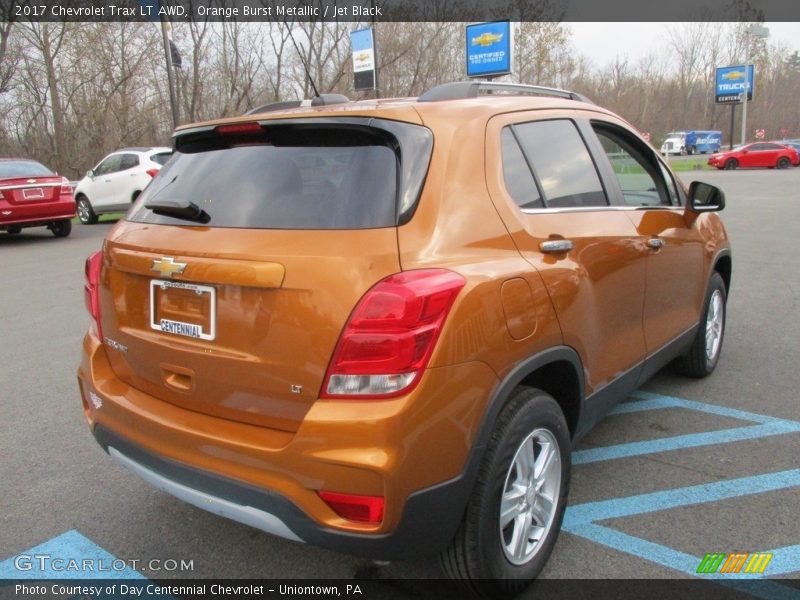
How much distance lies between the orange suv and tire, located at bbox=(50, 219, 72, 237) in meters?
12.7

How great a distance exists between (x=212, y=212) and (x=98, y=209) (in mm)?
16107

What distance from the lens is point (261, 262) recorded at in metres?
2.14

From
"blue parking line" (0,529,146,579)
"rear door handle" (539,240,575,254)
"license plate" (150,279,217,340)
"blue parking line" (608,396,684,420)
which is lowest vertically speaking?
"blue parking line" (608,396,684,420)

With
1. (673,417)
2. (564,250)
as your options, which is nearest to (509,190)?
(564,250)

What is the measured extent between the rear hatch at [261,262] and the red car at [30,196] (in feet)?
38.6

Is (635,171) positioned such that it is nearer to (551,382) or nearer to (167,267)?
(551,382)

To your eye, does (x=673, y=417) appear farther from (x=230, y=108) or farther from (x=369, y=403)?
(x=230, y=108)

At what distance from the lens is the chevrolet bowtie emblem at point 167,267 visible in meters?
2.29

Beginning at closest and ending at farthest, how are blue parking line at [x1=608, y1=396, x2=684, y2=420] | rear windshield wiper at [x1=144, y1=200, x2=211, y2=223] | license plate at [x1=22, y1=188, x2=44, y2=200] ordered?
rear windshield wiper at [x1=144, y1=200, x2=211, y2=223] → blue parking line at [x1=608, y1=396, x2=684, y2=420] → license plate at [x1=22, y1=188, x2=44, y2=200]

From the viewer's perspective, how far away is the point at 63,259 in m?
11.1

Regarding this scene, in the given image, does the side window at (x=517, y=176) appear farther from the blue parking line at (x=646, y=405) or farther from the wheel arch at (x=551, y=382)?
the blue parking line at (x=646, y=405)

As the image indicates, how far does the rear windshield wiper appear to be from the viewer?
8.07ft

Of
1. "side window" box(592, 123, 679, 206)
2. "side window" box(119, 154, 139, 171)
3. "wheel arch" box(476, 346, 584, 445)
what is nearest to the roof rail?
"side window" box(592, 123, 679, 206)

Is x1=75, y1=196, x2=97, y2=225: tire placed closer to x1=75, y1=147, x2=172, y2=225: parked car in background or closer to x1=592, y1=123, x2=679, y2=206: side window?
x1=75, y1=147, x2=172, y2=225: parked car in background
